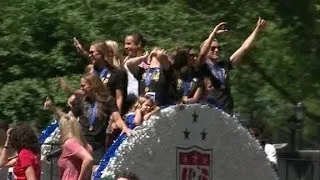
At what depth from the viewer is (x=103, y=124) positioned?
10898 mm

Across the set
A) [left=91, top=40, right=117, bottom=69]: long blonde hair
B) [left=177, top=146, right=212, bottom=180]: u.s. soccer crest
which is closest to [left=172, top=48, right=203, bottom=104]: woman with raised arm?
[left=177, top=146, right=212, bottom=180]: u.s. soccer crest

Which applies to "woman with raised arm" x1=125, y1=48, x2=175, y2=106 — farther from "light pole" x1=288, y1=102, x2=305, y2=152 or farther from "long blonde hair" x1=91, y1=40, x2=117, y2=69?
"light pole" x1=288, y1=102, x2=305, y2=152

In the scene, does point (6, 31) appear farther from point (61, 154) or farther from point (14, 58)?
point (61, 154)

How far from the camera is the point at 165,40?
44.9ft

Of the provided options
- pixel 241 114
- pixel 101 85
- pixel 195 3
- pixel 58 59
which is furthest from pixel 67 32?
pixel 101 85

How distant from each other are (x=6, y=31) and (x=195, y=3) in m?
2.62

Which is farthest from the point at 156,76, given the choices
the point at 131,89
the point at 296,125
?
the point at 296,125

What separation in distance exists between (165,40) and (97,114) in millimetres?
3118

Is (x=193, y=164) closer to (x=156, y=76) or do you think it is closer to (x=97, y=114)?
(x=156, y=76)

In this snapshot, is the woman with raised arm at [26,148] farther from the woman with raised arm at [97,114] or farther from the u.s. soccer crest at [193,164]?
the u.s. soccer crest at [193,164]

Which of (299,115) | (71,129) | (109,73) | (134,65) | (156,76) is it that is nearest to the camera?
(71,129)

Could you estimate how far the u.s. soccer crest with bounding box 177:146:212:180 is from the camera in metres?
10.8

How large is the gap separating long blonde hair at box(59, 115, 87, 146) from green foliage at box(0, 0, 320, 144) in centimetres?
340

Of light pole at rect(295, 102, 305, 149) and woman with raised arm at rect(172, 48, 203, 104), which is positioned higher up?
woman with raised arm at rect(172, 48, 203, 104)
